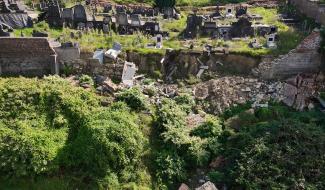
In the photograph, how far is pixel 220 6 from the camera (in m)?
25.6

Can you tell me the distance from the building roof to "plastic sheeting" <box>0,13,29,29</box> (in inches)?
132

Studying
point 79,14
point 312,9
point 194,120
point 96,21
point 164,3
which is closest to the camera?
point 194,120

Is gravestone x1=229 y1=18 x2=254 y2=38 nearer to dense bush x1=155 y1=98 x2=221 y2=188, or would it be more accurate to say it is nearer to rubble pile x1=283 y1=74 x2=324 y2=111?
rubble pile x1=283 y1=74 x2=324 y2=111

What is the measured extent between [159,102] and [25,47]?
18.3 feet

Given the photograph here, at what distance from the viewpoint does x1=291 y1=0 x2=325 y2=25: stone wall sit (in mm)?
19947

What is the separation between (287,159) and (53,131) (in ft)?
25.3

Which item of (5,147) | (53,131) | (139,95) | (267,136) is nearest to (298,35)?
(267,136)

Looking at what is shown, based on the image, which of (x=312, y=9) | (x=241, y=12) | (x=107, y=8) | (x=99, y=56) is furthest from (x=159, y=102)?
(x=312, y=9)

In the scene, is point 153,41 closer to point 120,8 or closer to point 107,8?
point 120,8

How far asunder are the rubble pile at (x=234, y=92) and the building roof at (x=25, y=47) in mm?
6067

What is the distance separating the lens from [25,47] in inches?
658

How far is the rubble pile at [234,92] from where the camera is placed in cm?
1667

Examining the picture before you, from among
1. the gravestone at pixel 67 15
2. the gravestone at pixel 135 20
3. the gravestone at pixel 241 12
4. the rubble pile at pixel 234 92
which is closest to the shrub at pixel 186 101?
the rubble pile at pixel 234 92

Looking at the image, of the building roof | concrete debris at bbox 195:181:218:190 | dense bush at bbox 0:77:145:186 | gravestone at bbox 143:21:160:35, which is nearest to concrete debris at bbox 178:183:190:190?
concrete debris at bbox 195:181:218:190
